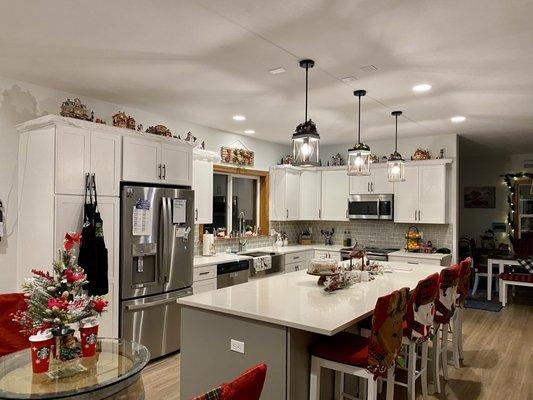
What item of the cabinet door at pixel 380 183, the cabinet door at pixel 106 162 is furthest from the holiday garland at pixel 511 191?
the cabinet door at pixel 106 162

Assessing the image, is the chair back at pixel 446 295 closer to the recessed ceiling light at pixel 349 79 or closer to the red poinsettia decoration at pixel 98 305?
the recessed ceiling light at pixel 349 79

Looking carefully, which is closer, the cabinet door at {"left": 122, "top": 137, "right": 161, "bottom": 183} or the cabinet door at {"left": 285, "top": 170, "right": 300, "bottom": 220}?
the cabinet door at {"left": 122, "top": 137, "right": 161, "bottom": 183}

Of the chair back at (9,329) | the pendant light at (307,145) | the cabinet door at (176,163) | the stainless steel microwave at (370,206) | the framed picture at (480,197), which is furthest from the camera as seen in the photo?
the framed picture at (480,197)

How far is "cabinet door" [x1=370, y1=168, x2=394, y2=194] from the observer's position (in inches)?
257

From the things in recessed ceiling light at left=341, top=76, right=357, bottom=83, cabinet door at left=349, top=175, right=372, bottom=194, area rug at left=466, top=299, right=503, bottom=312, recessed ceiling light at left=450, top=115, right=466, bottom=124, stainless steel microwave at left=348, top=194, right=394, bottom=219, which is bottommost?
area rug at left=466, top=299, right=503, bottom=312

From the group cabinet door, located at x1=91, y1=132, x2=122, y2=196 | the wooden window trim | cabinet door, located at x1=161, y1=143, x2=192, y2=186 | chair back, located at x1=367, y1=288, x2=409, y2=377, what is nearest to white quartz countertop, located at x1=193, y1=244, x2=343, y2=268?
the wooden window trim

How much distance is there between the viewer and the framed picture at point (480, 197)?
893cm

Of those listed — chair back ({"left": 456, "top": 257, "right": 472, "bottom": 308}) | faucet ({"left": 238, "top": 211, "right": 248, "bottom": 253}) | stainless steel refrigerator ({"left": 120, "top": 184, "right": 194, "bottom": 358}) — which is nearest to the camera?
chair back ({"left": 456, "top": 257, "right": 472, "bottom": 308})

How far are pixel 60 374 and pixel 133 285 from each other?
7.19ft

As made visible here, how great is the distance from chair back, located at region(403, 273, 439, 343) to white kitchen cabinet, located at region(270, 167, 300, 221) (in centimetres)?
402

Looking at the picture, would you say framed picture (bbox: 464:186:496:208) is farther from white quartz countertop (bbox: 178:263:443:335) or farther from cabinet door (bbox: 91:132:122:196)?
cabinet door (bbox: 91:132:122:196)

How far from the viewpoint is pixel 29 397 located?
1631 millimetres

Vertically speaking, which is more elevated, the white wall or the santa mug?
the white wall

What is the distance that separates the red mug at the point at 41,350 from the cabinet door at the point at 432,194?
550cm
